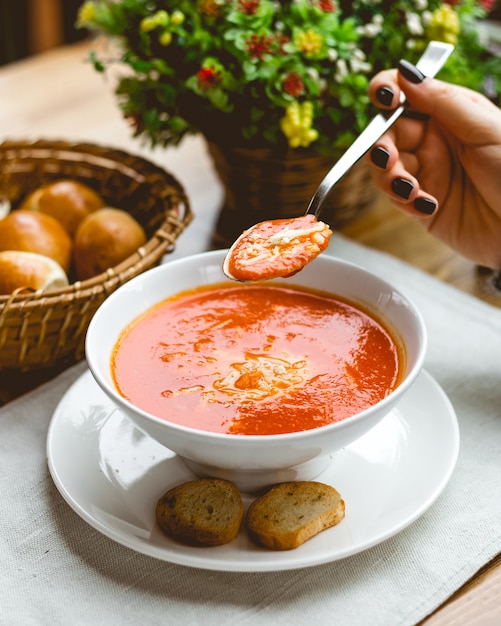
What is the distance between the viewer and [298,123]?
1.83 m

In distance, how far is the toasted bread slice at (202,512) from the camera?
1.17 metres

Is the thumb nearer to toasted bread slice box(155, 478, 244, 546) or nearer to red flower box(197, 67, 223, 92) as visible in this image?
red flower box(197, 67, 223, 92)

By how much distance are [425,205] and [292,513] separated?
794 millimetres

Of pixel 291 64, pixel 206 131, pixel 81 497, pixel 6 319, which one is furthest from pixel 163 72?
pixel 81 497

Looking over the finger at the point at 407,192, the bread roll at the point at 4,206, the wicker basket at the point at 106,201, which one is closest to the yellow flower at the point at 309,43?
the finger at the point at 407,192

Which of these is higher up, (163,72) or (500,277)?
(163,72)

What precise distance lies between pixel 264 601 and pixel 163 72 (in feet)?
4.43

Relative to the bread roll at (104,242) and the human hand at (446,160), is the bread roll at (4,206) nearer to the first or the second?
the bread roll at (104,242)

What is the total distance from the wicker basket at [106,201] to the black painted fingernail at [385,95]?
1.76ft

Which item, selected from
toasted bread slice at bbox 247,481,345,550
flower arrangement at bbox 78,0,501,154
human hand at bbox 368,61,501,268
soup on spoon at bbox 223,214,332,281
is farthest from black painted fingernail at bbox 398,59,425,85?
toasted bread slice at bbox 247,481,345,550

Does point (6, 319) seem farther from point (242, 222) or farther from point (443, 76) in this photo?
point (443, 76)

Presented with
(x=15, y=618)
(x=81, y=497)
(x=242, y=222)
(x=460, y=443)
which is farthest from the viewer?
(x=242, y=222)

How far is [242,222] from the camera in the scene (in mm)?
2203

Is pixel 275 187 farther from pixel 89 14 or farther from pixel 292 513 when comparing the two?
pixel 292 513
